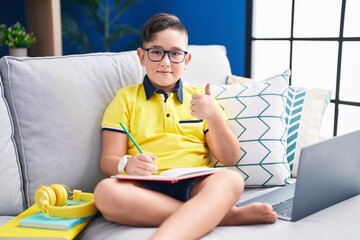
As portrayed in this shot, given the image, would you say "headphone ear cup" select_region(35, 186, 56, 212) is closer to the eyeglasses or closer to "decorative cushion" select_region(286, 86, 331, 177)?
the eyeglasses

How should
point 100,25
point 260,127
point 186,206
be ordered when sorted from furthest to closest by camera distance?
1. point 100,25
2. point 260,127
3. point 186,206

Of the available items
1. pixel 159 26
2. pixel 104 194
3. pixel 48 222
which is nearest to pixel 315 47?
pixel 159 26

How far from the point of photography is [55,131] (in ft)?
4.70

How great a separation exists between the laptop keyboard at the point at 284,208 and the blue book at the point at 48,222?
57cm

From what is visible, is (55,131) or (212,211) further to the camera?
(55,131)

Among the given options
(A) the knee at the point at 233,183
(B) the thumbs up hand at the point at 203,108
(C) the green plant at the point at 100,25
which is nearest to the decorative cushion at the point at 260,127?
(B) the thumbs up hand at the point at 203,108

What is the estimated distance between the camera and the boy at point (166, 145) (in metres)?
1.19

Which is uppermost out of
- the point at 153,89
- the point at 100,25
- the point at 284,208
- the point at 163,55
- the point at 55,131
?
the point at 100,25

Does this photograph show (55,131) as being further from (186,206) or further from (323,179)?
(323,179)

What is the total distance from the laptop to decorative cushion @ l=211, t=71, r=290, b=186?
111 mm

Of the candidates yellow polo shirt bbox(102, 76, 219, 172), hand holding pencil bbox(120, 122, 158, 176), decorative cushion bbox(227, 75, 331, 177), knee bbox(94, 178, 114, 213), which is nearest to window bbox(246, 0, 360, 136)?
decorative cushion bbox(227, 75, 331, 177)

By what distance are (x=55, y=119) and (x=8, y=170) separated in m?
0.21

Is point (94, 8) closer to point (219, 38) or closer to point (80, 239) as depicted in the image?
point (219, 38)

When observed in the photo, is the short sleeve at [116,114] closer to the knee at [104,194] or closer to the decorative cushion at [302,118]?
the knee at [104,194]
